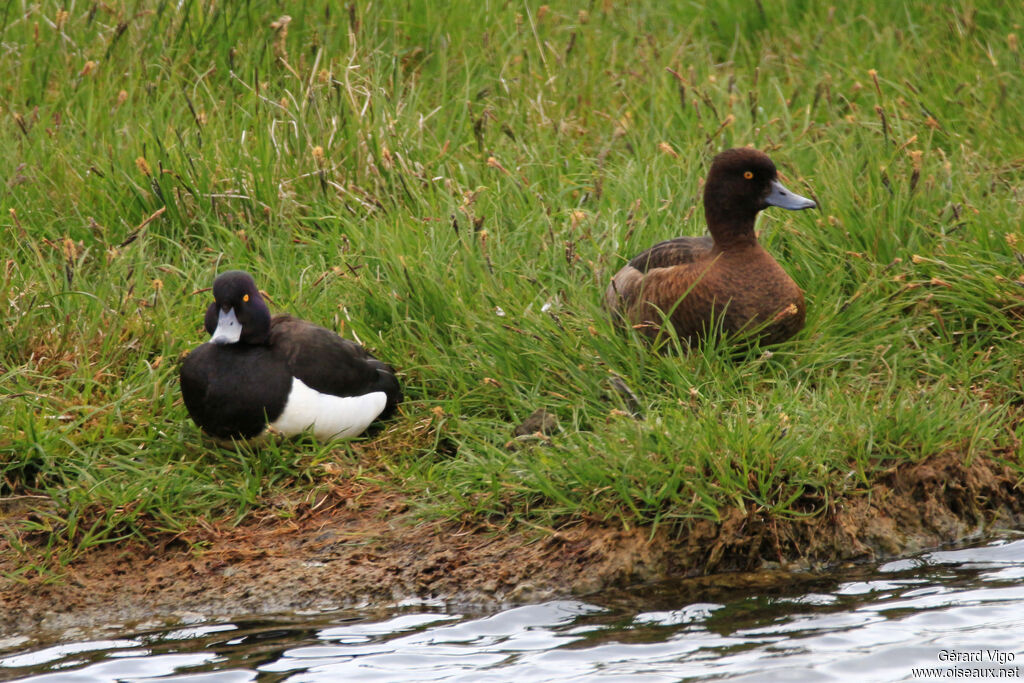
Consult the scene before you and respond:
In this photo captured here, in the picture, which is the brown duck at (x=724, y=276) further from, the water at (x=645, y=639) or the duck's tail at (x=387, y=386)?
the water at (x=645, y=639)

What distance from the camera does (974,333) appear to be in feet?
19.5

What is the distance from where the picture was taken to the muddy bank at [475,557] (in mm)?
4824

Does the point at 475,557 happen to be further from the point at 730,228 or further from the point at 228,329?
the point at 730,228

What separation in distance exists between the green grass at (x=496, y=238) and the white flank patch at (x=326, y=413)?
0.11 m

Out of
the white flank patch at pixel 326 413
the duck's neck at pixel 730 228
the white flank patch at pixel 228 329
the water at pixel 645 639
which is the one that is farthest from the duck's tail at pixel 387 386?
the duck's neck at pixel 730 228

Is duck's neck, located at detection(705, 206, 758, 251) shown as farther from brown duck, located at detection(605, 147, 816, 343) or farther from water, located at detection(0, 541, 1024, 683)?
water, located at detection(0, 541, 1024, 683)

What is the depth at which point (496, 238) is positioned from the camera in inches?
255

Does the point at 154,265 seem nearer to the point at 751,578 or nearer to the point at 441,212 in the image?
the point at 441,212

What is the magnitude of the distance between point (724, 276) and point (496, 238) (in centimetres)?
124

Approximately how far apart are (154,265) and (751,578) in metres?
3.47

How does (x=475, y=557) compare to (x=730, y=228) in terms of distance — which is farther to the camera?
(x=730, y=228)

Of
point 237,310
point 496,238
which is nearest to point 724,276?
point 496,238

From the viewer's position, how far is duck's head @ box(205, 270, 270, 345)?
17.8 ft

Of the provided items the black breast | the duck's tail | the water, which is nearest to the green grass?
the duck's tail
